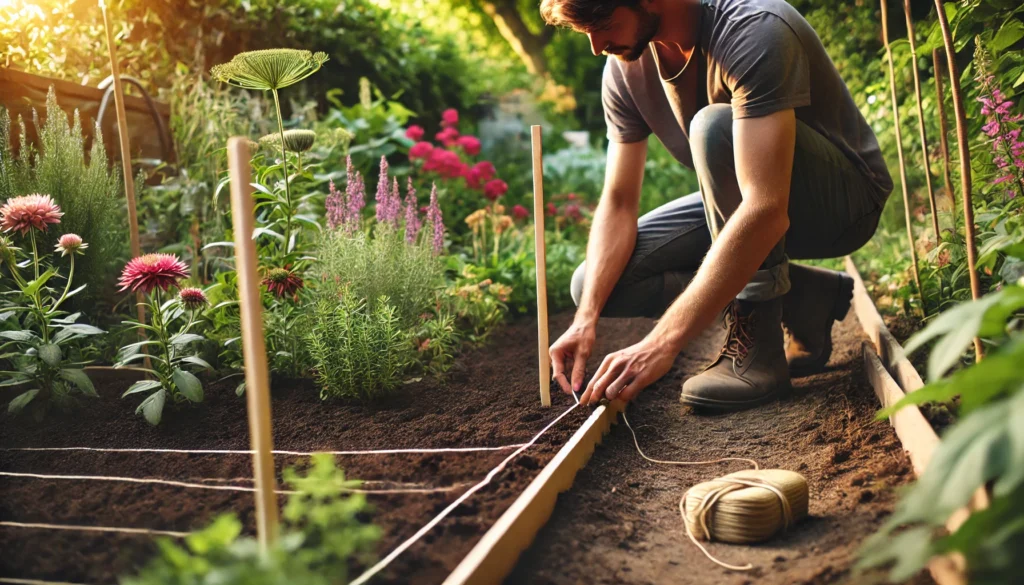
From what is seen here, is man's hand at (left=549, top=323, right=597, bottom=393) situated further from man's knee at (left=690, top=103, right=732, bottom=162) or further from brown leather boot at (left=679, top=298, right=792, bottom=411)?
man's knee at (left=690, top=103, right=732, bottom=162)

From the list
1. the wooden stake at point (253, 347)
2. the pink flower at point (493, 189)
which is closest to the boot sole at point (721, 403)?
the wooden stake at point (253, 347)

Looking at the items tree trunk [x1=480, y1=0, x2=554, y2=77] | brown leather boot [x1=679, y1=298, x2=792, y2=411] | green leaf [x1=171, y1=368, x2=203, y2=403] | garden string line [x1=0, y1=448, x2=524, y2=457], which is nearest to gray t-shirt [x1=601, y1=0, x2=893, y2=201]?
brown leather boot [x1=679, y1=298, x2=792, y2=411]

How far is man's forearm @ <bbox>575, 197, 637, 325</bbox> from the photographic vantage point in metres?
2.43

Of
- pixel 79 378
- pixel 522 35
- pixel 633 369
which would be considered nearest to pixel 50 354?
pixel 79 378

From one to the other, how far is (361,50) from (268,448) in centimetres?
464

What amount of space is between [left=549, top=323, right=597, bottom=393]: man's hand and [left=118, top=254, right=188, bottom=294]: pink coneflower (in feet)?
3.18

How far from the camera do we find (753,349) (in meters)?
2.30

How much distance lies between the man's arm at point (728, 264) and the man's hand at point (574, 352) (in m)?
0.10

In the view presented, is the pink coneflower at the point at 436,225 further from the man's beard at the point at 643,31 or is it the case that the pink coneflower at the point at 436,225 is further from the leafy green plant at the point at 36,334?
the leafy green plant at the point at 36,334

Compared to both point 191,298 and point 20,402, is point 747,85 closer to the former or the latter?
point 191,298

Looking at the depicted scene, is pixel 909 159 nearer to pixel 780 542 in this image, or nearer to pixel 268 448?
pixel 780 542

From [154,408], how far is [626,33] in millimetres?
1494

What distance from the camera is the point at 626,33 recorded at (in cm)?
205

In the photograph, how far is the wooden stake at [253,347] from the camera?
93 centimetres
